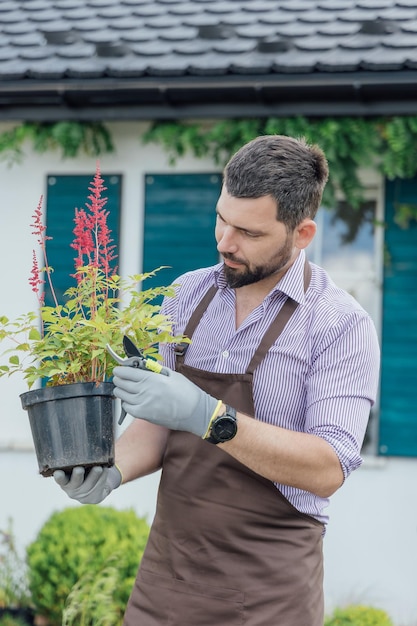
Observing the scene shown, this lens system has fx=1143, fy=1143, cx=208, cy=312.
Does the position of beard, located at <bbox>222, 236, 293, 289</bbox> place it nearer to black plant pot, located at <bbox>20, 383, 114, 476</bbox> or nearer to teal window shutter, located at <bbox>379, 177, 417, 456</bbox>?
black plant pot, located at <bbox>20, 383, 114, 476</bbox>

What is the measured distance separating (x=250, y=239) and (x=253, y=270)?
8 centimetres

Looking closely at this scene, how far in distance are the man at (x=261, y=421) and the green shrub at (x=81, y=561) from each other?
245cm

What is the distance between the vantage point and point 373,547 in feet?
19.2

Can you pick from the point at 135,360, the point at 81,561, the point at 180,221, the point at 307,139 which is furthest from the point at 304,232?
the point at 180,221

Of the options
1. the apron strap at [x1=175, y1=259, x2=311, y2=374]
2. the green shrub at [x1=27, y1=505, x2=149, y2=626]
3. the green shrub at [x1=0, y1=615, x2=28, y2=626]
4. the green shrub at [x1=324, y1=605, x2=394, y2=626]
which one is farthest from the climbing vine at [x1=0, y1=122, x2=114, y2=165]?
the apron strap at [x1=175, y1=259, x2=311, y2=374]

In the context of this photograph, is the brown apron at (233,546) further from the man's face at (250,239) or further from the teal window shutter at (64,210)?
the teal window shutter at (64,210)

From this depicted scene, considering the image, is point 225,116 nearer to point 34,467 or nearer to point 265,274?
point 34,467

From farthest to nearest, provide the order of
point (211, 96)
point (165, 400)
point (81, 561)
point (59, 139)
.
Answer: point (59, 139), point (211, 96), point (81, 561), point (165, 400)

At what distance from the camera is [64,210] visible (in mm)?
6191

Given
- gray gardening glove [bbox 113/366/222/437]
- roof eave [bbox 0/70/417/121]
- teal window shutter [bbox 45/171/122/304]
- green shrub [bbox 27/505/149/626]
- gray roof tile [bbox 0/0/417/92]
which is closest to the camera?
gray gardening glove [bbox 113/366/222/437]

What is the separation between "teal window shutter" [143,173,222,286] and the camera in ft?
Result: 19.8

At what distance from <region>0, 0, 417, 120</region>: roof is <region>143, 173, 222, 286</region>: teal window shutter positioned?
387 mm

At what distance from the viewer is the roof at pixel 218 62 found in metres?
5.65

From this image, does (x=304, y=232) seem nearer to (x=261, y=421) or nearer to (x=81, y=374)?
(x=261, y=421)
